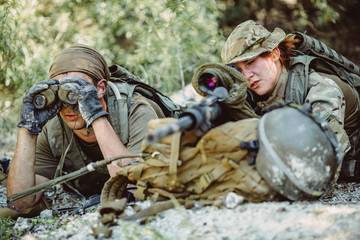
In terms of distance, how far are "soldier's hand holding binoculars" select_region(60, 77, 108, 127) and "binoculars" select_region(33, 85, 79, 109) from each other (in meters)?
0.02

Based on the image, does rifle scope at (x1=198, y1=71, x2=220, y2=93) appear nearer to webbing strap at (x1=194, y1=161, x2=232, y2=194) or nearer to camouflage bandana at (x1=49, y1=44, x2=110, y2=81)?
webbing strap at (x1=194, y1=161, x2=232, y2=194)

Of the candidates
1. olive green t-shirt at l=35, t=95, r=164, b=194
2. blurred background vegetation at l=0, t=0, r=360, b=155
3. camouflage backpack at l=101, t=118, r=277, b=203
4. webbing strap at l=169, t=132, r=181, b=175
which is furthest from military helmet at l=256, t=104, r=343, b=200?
blurred background vegetation at l=0, t=0, r=360, b=155

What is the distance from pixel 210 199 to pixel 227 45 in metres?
1.90

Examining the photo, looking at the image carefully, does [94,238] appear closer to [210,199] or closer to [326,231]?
[210,199]

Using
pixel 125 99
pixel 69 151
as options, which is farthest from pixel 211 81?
pixel 69 151

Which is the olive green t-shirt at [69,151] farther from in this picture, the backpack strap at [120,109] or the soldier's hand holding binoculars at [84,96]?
the soldier's hand holding binoculars at [84,96]

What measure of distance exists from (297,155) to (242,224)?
1.63ft

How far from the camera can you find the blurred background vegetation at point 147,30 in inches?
204

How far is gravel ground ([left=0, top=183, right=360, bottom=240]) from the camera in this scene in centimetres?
177

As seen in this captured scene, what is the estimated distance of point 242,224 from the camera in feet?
6.28

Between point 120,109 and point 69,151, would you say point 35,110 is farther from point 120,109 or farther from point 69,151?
point 120,109

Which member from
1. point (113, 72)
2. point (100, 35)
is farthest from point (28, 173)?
point (100, 35)

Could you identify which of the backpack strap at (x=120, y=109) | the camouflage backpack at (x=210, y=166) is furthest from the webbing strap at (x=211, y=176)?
the backpack strap at (x=120, y=109)

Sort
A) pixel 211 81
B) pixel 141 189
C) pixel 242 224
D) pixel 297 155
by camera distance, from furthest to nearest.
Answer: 1. pixel 211 81
2. pixel 141 189
3. pixel 297 155
4. pixel 242 224
